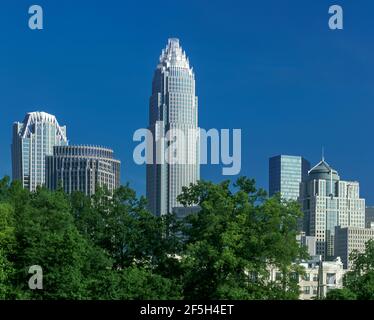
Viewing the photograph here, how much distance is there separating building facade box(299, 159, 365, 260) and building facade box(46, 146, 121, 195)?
175 feet

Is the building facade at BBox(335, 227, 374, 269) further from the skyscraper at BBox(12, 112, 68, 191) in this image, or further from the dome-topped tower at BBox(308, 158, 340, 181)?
the skyscraper at BBox(12, 112, 68, 191)

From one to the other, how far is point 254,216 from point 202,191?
128 inches

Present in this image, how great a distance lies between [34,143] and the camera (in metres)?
119

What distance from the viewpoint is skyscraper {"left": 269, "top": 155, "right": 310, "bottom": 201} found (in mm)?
136375

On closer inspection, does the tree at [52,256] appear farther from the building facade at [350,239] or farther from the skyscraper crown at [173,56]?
the building facade at [350,239]

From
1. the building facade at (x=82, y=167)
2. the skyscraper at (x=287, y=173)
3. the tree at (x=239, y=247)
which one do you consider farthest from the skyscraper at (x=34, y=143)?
the tree at (x=239, y=247)

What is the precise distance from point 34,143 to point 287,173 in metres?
44.2

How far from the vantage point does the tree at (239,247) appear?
1345 inches

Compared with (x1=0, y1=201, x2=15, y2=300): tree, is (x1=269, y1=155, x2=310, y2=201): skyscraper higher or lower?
higher

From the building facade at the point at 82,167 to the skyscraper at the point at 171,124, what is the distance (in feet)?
17.2

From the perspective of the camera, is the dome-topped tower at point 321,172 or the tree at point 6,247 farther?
the dome-topped tower at point 321,172

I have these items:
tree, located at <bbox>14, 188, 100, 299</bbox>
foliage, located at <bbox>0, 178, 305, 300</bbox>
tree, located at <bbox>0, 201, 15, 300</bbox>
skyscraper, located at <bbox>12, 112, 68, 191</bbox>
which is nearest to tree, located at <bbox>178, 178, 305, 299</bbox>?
foliage, located at <bbox>0, 178, 305, 300</bbox>
